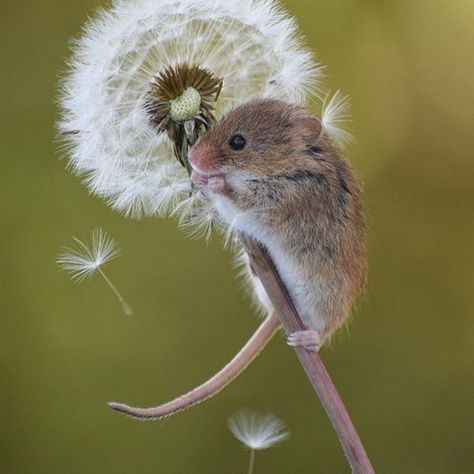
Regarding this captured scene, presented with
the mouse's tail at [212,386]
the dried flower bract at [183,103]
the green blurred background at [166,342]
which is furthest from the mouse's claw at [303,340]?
the green blurred background at [166,342]

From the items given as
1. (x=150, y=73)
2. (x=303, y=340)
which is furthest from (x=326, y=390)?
(x=150, y=73)

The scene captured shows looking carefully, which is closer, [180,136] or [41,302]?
[180,136]

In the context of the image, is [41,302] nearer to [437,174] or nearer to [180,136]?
[437,174]

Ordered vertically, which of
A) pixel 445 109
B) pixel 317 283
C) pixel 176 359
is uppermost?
pixel 317 283

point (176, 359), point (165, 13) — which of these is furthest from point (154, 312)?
point (165, 13)

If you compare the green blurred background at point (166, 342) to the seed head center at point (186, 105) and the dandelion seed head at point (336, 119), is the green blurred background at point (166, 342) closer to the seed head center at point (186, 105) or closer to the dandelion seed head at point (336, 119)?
the dandelion seed head at point (336, 119)

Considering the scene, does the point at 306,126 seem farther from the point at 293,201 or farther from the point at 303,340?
the point at 303,340
